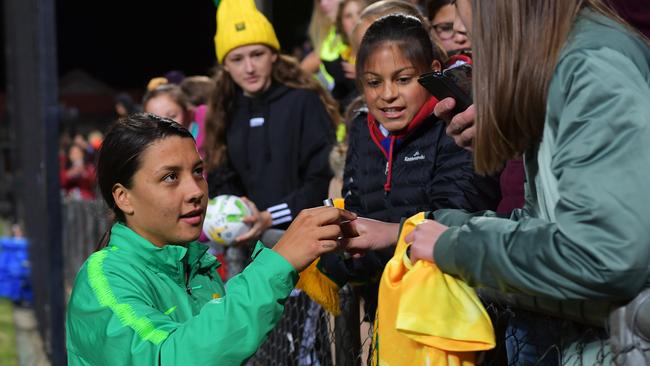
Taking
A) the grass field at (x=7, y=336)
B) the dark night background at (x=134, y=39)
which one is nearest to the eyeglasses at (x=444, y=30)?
the grass field at (x=7, y=336)

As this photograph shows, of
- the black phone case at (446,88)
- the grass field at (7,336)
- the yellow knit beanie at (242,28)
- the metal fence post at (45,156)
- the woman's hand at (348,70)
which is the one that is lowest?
the grass field at (7,336)

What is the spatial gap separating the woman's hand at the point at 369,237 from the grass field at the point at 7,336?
22.9 ft

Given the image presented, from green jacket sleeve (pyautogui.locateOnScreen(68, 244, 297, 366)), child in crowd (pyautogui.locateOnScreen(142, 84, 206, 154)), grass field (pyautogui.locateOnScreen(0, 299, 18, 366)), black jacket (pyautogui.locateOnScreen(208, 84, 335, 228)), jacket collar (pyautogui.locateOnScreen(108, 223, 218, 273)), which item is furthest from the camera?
grass field (pyautogui.locateOnScreen(0, 299, 18, 366))

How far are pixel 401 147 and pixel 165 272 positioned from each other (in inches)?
38.2

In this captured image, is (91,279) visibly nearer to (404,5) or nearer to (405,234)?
(405,234)

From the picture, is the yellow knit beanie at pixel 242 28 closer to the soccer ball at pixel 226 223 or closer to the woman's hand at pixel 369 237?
the soccer ball at pixel 226 223

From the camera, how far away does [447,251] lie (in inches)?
79.4

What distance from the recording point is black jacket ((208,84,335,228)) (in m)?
5.10

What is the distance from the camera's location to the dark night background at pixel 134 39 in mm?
19875

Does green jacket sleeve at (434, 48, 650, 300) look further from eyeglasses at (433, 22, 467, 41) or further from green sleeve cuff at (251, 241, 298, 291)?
eyeglasses at (433, 22, 467, 41)

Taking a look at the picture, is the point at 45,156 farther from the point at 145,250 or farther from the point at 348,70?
the point at 145,250

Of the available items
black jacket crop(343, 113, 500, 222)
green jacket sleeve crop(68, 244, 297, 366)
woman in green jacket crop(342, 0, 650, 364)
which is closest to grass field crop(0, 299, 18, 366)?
black jacket crop(343, 113, 500, 222)

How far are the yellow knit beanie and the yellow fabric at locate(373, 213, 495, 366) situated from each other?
11.1ft

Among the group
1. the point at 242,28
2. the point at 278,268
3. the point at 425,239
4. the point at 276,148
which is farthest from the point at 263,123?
the point at 425,239
